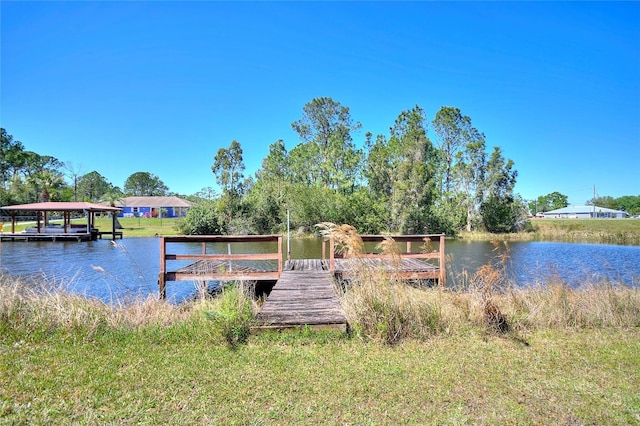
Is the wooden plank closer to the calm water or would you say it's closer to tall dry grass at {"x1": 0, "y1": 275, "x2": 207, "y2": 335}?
tall dry grass at {"x1": 0, "y1": 275, "x2": 207, "y2": 335}

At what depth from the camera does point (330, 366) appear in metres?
4.11

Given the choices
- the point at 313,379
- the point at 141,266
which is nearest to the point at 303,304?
the point at 313,379

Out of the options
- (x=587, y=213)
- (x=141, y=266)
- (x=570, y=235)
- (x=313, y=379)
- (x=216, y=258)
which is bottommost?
(x=141, y=266)

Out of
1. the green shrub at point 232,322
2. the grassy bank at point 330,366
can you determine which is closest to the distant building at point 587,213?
the grassy bank at point 330,366

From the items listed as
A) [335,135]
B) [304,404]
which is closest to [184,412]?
[304,404]

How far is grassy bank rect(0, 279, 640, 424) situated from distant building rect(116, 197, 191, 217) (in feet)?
204

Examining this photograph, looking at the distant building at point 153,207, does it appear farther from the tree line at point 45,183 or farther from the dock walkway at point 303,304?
the dock walkway at point 303,304

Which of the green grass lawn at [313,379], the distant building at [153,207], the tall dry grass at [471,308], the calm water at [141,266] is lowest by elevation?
the calm water at [141,266]

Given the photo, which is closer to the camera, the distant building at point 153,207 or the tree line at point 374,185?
the tree line at point 374,185

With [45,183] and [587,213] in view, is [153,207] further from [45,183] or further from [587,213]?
[587,213]

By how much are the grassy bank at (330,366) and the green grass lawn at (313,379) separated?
17mm

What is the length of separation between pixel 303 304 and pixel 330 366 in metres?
2.06

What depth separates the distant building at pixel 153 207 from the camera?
212 ft

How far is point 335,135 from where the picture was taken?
1566 inches
